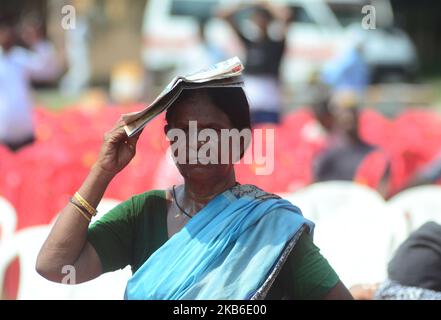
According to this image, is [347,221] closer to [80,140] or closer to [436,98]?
[80,140]

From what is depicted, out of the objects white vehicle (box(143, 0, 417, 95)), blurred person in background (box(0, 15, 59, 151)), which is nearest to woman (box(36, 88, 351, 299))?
blurred person in background (box(0, 15, 59, 151))

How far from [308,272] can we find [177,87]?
0.49 m

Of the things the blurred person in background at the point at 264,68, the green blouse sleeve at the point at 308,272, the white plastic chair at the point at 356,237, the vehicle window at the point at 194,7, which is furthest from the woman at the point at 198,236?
the vehicle window at the point at 194,7

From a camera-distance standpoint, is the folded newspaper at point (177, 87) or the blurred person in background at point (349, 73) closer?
the folded newspaper at point (177, 87)

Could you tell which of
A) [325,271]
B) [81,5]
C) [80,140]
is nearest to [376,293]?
[325,271]

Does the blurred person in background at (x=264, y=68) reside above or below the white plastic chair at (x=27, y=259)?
above

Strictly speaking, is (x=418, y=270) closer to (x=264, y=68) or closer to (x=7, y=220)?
(x=7, y=220)

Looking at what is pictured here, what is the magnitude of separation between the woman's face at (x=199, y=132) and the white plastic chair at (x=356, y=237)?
1557mm

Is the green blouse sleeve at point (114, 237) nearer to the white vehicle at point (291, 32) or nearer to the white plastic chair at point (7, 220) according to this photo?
the white plastic chair at point (7, 220)

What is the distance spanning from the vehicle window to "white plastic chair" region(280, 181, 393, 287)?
11.7 meters

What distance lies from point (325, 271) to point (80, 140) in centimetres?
393

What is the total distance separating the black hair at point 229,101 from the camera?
6.70ft

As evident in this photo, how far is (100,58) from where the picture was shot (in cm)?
1909

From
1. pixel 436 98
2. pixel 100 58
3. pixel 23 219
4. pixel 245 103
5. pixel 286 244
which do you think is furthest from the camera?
pixel 100 58
